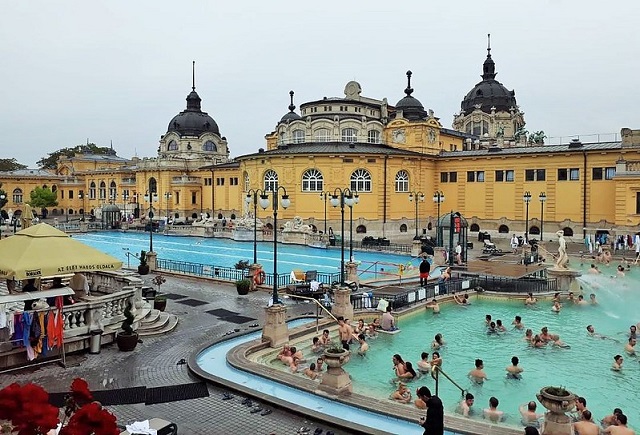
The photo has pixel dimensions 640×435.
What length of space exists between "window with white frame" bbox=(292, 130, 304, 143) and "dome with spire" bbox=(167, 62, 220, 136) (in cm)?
2901

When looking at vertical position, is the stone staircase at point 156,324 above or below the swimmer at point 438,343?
above

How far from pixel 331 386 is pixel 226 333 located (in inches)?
240

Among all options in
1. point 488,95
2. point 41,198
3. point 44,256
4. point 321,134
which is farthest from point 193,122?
point 44,256

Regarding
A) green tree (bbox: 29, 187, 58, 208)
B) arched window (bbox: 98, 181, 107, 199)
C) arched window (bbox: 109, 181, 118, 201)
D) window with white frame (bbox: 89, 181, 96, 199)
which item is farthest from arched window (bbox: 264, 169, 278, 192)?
window with white frame (bbox: 89, 181, 96, 199)

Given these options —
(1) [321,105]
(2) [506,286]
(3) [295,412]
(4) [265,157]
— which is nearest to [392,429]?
(3) [295,412]

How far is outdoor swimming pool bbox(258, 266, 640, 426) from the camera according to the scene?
13.1 metres

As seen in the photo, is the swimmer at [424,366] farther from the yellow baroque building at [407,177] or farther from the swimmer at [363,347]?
the yellow baroque building at [407,177]

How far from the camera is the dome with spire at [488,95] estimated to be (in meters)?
81.1

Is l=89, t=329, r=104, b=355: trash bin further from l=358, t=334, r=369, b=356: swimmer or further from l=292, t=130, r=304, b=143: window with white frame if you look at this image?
l=292, t=130, r=304, b=143: window with white frame

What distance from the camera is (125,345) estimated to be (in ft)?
47.8

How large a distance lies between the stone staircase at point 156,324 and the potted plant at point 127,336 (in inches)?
52.5

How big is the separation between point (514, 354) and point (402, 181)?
3881 cm

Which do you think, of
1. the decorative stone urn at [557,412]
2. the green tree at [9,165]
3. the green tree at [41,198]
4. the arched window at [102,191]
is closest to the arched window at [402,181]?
the decorative stone urn at [557,412]

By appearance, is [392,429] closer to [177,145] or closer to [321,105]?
[321,105]
